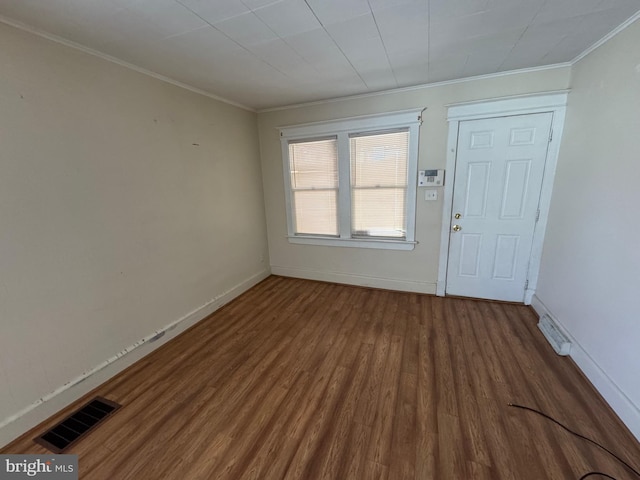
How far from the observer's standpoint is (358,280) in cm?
371

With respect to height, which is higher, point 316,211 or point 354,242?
point 316,211

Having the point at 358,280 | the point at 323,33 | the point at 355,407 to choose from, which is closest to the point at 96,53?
the point at 323,33

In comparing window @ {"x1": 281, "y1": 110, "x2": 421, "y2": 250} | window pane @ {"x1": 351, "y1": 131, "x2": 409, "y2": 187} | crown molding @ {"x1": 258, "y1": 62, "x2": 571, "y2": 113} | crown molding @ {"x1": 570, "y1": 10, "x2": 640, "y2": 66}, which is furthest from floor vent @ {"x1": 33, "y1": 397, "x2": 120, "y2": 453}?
crown molding @ {"x1": 570, "y1": 10, "x2": 640, "y2": 66}

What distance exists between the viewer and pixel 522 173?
275 centimetres

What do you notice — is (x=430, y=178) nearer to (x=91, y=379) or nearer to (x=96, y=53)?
(x=96, y=53)

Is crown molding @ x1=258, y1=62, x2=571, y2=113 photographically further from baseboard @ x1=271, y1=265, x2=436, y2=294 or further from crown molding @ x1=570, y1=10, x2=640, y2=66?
baseboard @ x1=271, y1=265, x2=436, y2=294

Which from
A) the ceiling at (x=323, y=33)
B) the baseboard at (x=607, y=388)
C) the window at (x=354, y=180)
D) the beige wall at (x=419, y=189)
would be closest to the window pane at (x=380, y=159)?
the window at (x=354, y=180)

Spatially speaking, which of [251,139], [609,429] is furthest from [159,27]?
[609,429]

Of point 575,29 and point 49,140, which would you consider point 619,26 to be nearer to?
point 575,29

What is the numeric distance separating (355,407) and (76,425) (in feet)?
6.05

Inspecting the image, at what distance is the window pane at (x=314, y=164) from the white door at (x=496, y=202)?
1.51 m

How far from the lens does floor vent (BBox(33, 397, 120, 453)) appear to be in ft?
5.15

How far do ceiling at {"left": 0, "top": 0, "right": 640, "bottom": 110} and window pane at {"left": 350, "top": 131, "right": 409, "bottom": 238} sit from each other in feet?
2.54

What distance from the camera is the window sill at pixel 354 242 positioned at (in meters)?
3.36
